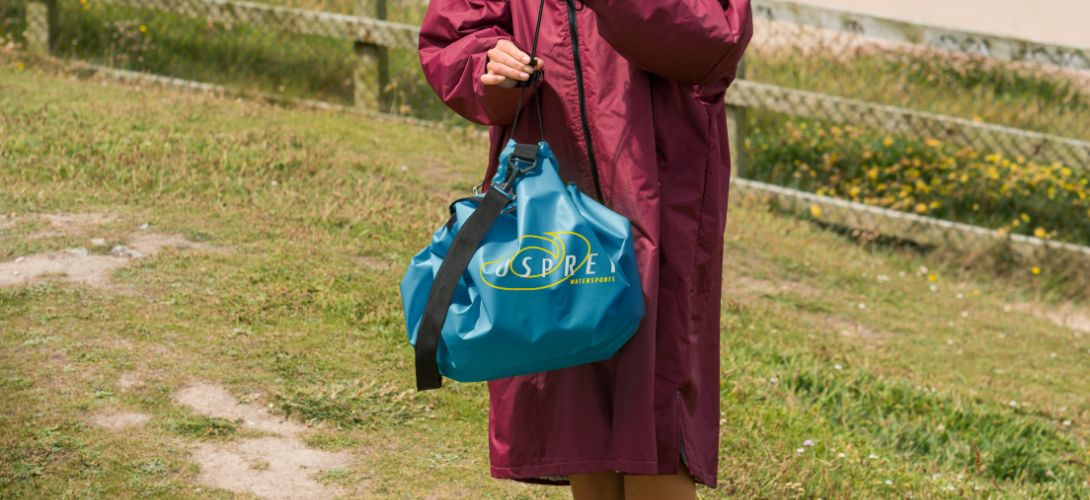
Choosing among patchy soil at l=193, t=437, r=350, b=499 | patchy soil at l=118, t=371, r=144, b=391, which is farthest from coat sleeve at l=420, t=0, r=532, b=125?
patchy soil at l=118, t=371, r=144, b=391

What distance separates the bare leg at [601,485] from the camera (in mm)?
2639

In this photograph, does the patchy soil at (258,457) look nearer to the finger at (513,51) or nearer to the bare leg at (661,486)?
the bare leg at (661,486)

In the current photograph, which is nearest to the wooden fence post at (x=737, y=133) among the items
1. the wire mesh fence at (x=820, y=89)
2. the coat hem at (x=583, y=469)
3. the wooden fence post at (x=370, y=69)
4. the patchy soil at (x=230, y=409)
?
the wire mesh fence at (x=820, y=89)

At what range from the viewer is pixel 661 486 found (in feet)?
8.38

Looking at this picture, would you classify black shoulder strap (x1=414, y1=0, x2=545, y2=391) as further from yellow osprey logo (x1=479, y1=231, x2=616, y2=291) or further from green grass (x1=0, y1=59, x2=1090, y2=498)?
green grass (x1=0, y1=59, x2=1090, y2=498)

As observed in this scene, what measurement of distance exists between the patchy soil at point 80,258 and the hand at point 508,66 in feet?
8.39

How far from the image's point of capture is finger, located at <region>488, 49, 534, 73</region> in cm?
234

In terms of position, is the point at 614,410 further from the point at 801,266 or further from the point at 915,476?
the point at 801,266

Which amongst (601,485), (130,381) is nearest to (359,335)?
(130,381)

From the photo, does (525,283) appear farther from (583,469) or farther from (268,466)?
(268,466)

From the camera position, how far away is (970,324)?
20.4 feet

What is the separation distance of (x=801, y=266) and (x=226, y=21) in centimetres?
397

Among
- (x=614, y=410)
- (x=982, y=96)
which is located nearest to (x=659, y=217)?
(x=614, y=410)

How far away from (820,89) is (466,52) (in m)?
6.10
